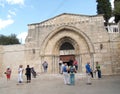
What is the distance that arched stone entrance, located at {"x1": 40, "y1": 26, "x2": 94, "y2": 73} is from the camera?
2448cm

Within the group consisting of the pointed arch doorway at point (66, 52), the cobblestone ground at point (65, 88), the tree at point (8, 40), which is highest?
the tree at point (8, 40)

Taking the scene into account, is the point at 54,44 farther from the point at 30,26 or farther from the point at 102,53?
the point at 102,53

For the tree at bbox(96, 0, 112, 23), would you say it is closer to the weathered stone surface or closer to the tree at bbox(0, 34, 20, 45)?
the weathered stone surface

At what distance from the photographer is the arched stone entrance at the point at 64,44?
24.5m

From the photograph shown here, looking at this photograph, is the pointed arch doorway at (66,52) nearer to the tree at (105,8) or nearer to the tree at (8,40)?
the tree at (105,8)

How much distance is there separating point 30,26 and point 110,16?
41.5ft

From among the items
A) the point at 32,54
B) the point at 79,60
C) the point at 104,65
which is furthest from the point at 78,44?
the point at 32,54

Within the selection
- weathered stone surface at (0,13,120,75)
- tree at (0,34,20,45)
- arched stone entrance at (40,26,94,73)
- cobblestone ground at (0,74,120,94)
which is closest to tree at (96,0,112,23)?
weathered stone surface at (0,13,120,75)

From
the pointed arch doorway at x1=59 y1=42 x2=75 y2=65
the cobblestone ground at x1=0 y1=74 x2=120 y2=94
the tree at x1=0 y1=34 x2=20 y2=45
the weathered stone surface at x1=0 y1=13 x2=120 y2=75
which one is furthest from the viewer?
the tree at x1=0 y1=34 x2=20 y2=45

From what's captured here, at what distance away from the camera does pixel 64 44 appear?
2633cm

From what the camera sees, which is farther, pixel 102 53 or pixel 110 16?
pixel 110 16

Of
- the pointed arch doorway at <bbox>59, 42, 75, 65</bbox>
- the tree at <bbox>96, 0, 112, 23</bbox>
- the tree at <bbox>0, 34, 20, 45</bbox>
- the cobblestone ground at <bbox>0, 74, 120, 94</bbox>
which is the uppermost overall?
the tree at <bbox>96, 0, 112, 23</bbox>

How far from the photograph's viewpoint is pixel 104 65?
2309cm

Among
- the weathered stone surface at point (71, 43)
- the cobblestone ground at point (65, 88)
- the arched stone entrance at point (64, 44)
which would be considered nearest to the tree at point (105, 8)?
the weathered stone surface at point (71, 43)
